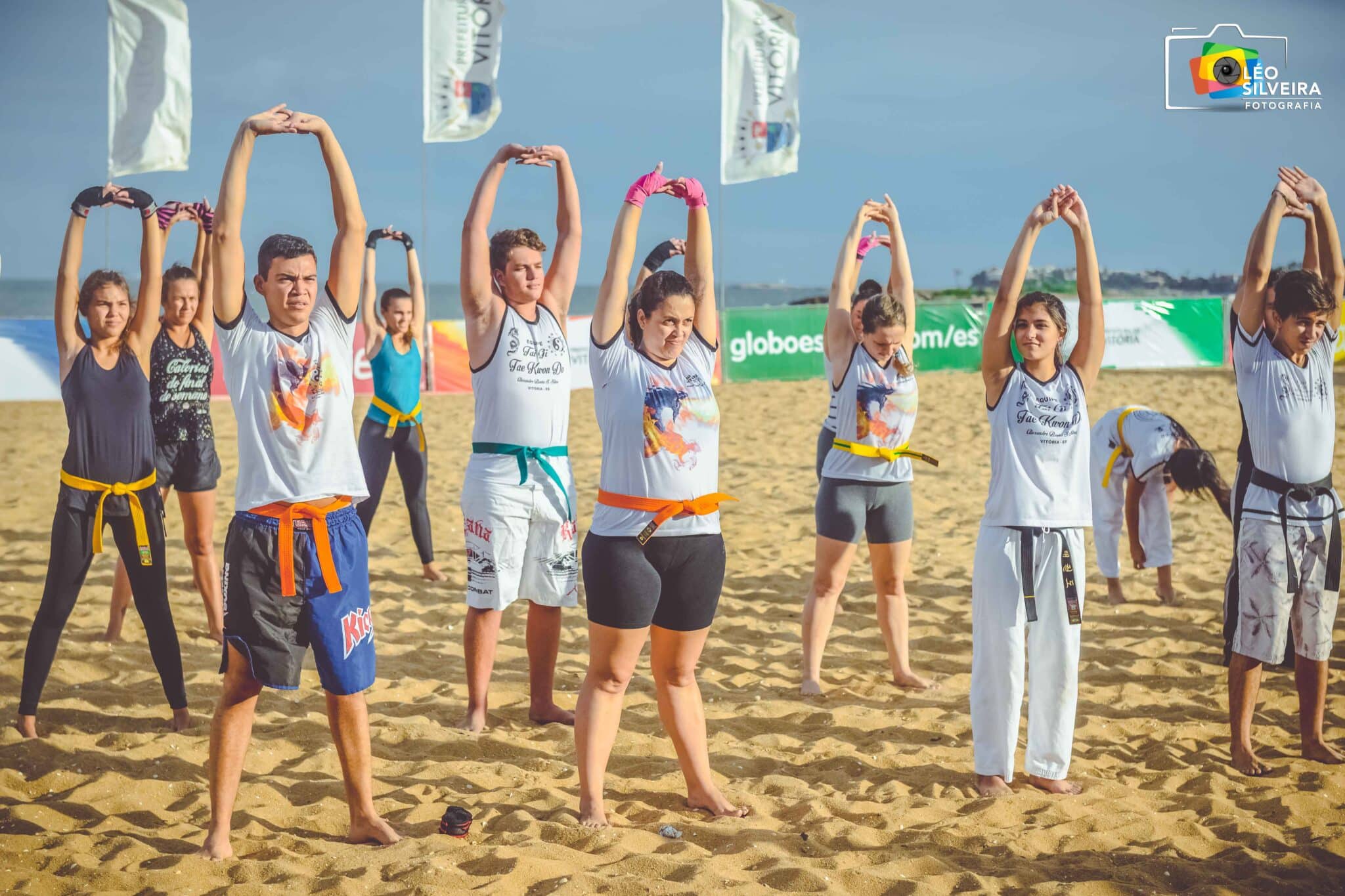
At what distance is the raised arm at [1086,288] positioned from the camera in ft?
12.7

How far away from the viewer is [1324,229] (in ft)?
14.1

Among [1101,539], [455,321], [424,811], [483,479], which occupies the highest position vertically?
[455,321]

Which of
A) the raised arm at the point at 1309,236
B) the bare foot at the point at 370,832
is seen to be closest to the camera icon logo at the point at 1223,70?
the raised arm at the point at 1309,236

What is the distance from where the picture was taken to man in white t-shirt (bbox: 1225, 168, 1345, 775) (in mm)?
4230

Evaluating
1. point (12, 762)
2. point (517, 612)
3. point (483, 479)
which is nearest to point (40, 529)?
point (517, 612)

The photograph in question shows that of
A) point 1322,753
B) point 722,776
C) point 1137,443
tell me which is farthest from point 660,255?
point 1137,443

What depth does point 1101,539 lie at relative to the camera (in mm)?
6957

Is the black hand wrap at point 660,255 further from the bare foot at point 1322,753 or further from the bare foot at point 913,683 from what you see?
the bare foot at point 1322,753

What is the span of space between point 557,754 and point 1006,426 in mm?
2203

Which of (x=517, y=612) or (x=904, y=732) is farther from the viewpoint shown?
(x=517, y=612)

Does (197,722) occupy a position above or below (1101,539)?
below

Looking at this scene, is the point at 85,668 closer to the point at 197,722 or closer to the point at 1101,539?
the point at 197,722

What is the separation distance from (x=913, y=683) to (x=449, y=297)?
83.0m

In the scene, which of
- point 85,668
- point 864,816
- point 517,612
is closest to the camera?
point 864,816
